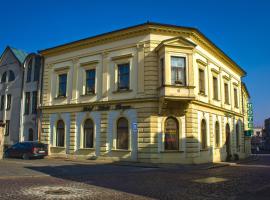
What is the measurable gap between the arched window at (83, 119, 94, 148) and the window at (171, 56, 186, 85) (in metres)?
8.13

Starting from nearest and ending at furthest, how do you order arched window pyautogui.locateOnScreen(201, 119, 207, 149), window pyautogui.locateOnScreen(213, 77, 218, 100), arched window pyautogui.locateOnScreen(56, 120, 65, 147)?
1. arched window pyautogui.locateOnScreen(201, 119, 207, 149)
2. arched window pyautogui.locateOnScreen(56, 120, 65, 147)
3. window pyautogui.locateOnScreen(213, 77, 218, 100)

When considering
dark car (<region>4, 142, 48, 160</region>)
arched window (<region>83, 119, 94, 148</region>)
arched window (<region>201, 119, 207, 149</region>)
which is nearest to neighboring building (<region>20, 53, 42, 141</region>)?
dark car (<region>4, 142, 48, 160</region>)

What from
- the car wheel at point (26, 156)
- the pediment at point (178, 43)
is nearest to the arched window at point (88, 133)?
the car wheel at point (26, 156)

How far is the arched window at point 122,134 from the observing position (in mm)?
22906

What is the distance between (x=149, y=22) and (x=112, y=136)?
9.48 metres

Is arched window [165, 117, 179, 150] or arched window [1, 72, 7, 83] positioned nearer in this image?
arched window [165, 117, 179, 150]

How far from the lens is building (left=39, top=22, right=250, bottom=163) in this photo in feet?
71.4

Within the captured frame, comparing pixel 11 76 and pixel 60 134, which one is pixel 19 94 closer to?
pixel 11 76

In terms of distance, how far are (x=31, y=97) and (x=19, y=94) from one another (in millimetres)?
2438

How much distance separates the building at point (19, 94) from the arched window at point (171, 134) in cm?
1386

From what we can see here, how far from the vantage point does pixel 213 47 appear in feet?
89.6

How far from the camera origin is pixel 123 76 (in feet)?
78.3

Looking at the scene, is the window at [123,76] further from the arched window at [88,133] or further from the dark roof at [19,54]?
the dark roof at [19,54]

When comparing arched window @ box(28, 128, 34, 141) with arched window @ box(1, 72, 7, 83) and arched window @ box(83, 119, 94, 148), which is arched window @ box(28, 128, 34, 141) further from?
arched window @ box(1, 72, 7, 83)
